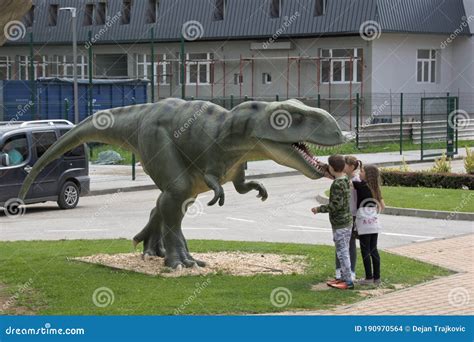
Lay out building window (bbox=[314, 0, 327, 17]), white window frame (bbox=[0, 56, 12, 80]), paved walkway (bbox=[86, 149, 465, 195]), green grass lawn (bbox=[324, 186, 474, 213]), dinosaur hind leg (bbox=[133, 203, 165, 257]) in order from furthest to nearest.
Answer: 1. white window frame (bbox=[0, 56, 12, 80])
2. building window (bbox=[314, 0, 327, 17])
3. paved walkway (bbox=[86, 149, 465, 195])
4. green grass lawn (bbox=[324, 186, 474, 213])
5. dinosaur hind leg (bbox=[133, 203, 165, 257])

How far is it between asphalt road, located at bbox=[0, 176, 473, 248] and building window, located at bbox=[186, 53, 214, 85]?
30.3m

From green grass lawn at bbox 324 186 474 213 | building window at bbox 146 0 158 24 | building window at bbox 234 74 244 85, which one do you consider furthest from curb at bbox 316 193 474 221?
building window at bbox 146 0 158 24

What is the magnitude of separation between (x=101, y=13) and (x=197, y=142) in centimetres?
4532

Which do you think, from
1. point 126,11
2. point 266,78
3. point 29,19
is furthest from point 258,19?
point 29,19

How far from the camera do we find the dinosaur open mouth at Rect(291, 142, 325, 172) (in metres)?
12.5

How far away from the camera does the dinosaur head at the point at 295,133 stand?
1241 cm

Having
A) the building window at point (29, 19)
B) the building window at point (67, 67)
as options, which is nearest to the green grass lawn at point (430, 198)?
the building window at point (67, 67)

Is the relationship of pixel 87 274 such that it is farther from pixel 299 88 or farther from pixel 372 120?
pixel 299 88

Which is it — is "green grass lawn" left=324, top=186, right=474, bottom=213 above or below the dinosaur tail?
below

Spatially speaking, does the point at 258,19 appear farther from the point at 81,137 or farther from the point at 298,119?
the point at 298,119

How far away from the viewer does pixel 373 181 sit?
12891 millimetres

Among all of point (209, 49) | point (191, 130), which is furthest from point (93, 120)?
point (209, 49)

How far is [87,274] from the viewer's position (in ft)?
43.5

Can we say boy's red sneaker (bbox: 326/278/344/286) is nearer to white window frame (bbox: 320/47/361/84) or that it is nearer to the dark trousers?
the dark trousers
